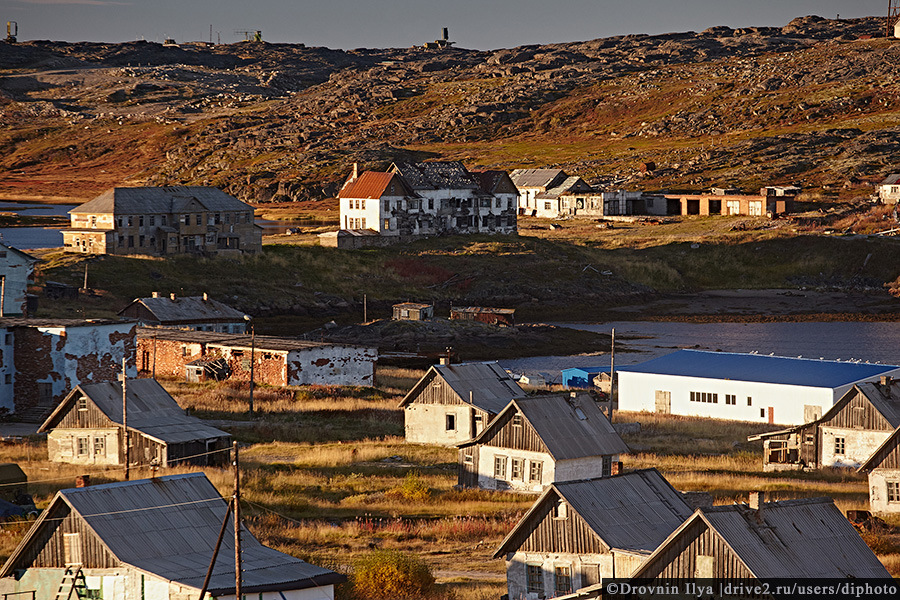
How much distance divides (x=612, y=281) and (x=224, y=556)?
262 ft

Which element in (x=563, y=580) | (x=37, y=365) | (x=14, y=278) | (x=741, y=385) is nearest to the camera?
(x=563, y=580)

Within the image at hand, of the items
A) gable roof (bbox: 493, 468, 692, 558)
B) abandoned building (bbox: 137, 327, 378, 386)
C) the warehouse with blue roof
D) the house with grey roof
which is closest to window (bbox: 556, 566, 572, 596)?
gable roof (bbox: 493, 468, 692, 558)

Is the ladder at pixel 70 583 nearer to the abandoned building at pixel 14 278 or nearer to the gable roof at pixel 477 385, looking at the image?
the gable roof at pixel 477 385

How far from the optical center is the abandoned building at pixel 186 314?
69.9 m

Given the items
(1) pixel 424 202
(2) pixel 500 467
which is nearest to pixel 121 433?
(2) pixel 500 467

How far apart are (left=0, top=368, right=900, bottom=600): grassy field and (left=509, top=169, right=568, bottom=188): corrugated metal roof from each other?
276 feet

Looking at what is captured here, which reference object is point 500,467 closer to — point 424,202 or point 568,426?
point 568,426

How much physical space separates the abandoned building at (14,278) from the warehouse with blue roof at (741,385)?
29632 mm

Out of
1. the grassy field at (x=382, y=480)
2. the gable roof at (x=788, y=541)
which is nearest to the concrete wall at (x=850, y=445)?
the grassy field at (x=382, y=480)

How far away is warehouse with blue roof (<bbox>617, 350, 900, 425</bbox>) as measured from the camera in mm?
53375

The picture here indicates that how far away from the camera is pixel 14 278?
6412 centimetres

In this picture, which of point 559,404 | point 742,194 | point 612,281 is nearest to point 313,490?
point 559,404

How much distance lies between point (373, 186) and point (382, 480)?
241 ft

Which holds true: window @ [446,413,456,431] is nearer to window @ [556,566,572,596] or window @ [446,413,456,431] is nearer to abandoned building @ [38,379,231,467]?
abandoned building @ [38,379,231,467]
